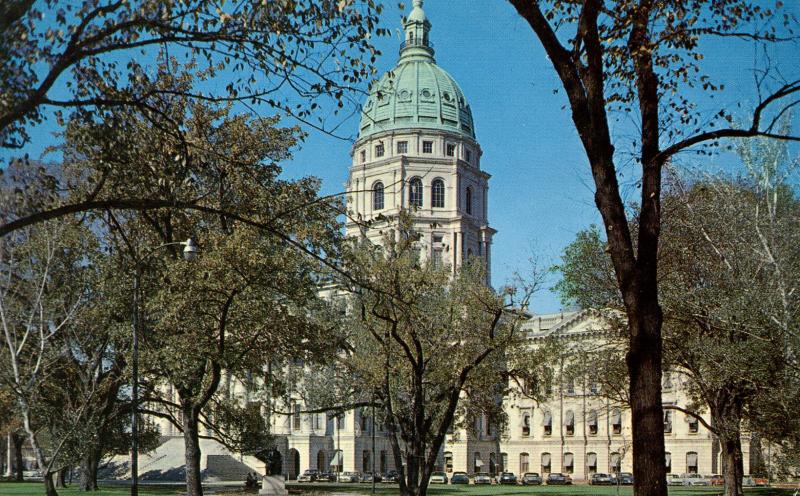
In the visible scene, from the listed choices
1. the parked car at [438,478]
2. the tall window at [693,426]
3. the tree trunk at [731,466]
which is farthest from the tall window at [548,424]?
the tree trunk at [731,466]

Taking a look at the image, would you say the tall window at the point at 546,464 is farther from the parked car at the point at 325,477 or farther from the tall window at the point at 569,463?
the parked car at the point at 325,477

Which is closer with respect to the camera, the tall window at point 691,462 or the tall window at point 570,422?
the tall window at point 691,462

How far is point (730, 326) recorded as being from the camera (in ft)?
90.2

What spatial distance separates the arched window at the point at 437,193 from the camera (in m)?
107

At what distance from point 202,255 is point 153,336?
5.28 meters

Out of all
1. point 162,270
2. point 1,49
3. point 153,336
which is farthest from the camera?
point 153,336

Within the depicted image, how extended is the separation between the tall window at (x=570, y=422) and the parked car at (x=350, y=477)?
20.2m

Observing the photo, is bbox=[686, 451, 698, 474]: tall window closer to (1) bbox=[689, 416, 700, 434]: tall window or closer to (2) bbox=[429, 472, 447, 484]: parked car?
(1) bbox=[689, 416, 700, 434]: tall window

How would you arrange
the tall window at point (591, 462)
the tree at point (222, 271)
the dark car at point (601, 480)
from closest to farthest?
the tree at point (222, 271), the dark car at point (601, 480), the tall window at point (591, 462)

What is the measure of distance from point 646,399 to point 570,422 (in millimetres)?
80726

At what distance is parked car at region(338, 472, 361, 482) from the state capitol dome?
1517 inches

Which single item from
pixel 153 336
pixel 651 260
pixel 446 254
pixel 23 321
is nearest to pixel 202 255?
pixel 153 336

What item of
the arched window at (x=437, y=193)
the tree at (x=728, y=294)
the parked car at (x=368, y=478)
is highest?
the arched window at (x=437, y=193)

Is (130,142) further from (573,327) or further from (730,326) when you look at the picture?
(573,327)
